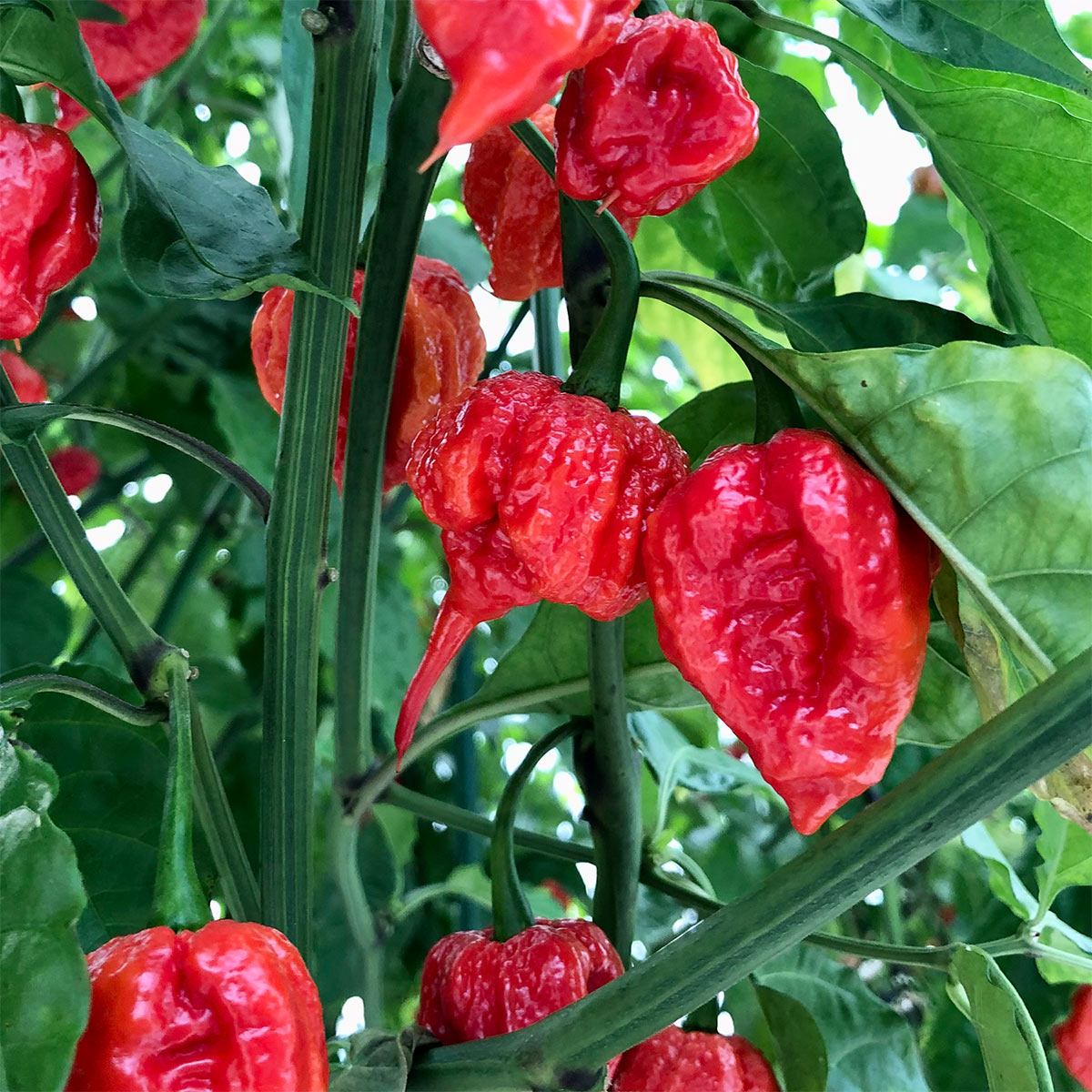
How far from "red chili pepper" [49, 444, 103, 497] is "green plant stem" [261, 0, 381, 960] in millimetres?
826

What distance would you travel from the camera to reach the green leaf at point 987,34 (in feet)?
1.74

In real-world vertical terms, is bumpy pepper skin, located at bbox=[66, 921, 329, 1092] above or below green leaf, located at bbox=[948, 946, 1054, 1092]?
above

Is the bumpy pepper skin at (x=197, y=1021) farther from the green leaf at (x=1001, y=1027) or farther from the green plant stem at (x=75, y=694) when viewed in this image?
the green leaf at (x=1001, y=1027)

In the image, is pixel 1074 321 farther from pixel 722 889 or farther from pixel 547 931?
pixel 722 889

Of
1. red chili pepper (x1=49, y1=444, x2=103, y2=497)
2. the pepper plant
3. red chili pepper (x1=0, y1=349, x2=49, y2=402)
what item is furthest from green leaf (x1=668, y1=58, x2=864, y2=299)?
red chili pepper (x1=49, y1=444, x2=103, y2=497)

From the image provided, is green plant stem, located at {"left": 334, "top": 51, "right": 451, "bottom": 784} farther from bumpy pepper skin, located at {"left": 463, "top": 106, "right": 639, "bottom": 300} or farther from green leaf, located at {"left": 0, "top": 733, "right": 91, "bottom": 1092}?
green leaf, located at {"left": 0, "top": 733, "right": 91, "bottom": 1092}

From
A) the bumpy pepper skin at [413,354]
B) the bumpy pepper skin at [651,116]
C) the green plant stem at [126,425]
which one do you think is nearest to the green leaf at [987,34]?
the bumpy pepper skin at [651,116]

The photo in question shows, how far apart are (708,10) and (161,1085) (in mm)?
624

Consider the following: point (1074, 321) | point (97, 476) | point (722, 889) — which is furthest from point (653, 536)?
point (97, 476)

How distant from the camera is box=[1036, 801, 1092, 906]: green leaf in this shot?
Result: 2.16 feet

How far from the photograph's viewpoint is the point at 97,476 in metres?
1.35

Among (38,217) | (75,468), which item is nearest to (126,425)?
(38,217)

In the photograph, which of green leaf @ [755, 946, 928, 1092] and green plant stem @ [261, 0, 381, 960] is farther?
green leaf @ [755, 946, 928, 1092]

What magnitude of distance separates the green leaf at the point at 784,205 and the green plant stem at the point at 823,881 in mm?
330
